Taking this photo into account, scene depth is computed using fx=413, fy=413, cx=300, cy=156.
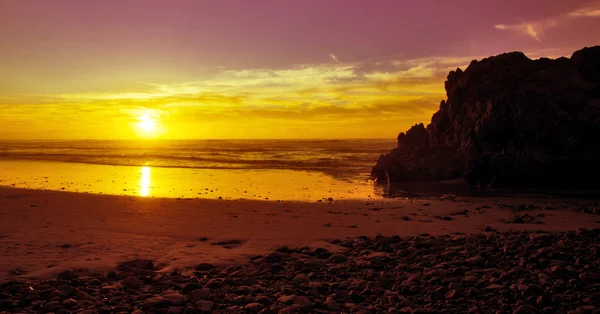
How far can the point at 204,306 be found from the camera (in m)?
6.64

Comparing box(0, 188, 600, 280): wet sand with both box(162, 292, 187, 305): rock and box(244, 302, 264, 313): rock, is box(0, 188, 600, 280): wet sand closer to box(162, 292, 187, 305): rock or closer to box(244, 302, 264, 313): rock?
box(162, 292, 187, 305): rock

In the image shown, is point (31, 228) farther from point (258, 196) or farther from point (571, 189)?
point (571, 189)

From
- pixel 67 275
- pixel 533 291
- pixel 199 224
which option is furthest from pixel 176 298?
pixel 199 224

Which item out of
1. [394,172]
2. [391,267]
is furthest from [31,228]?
[394,172]

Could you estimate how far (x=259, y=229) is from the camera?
13.3 m

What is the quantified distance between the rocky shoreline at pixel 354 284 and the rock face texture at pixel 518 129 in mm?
18608

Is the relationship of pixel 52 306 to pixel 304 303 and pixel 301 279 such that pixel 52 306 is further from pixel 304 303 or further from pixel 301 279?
pixel 301 279

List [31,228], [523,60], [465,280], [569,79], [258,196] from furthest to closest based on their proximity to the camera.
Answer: [523,60]
[569,79]
[258,196]
[31,228]
[465,280]

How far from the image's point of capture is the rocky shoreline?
6.54 metres

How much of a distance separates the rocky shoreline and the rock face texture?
18.6 metres

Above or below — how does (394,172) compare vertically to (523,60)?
below

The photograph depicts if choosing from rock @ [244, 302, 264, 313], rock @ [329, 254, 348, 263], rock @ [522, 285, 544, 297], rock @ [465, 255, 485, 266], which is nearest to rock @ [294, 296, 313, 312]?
rock @ [244, 302, 264, 313]

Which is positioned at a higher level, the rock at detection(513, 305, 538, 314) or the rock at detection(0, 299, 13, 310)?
the rock at detection(513, 305, 538, 314)

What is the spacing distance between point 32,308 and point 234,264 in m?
3.89
